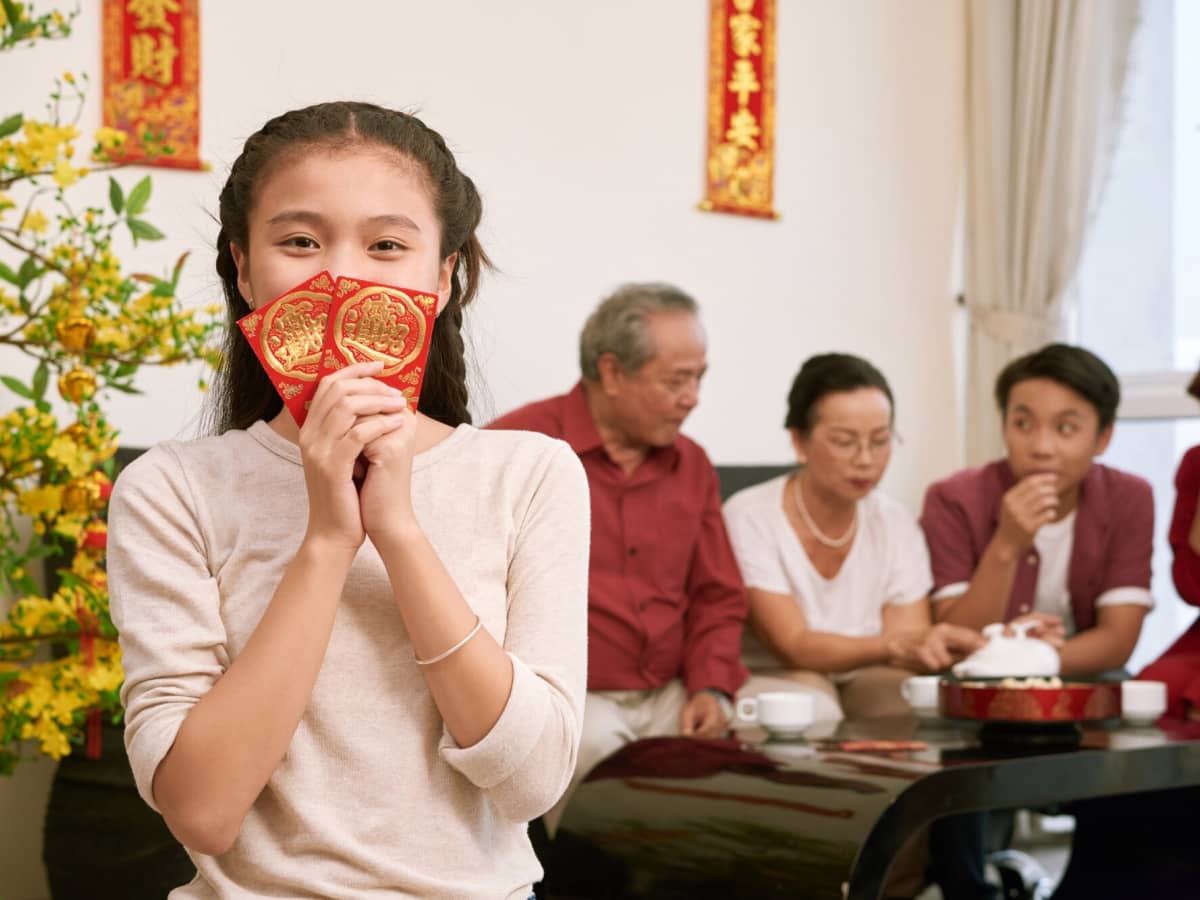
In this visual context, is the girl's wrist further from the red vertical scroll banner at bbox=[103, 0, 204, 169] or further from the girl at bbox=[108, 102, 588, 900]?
the red vertical scroll banner at bbox=[103, 0, 204, 169]

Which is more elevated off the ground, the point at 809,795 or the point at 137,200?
the point at 137,200

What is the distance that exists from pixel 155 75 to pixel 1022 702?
6.63 ft

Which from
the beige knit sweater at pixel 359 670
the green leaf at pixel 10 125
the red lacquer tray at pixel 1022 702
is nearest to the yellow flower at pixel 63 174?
the green leaf at pixel 10 125

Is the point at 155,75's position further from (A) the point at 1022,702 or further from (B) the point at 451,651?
(B) the point at 451,651

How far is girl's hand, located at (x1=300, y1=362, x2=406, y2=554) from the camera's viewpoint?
1100 millimetres

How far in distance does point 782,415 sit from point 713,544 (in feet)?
3.27

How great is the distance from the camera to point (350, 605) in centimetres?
120

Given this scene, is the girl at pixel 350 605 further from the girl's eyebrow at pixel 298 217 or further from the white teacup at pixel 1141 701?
the white teacup at pixel 1141 701

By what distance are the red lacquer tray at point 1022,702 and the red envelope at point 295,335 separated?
159 cm

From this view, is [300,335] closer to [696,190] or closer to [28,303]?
[28,303]

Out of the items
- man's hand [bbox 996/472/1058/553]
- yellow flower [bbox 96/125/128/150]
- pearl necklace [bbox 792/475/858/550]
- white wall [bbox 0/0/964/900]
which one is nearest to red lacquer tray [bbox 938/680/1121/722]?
man's hand [bbox 996/472/1058/553]

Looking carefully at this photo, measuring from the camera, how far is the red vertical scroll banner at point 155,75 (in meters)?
3.03

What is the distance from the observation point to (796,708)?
8.21 ft

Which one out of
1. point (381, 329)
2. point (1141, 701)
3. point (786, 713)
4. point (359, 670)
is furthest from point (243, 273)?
point (1141, 701)
